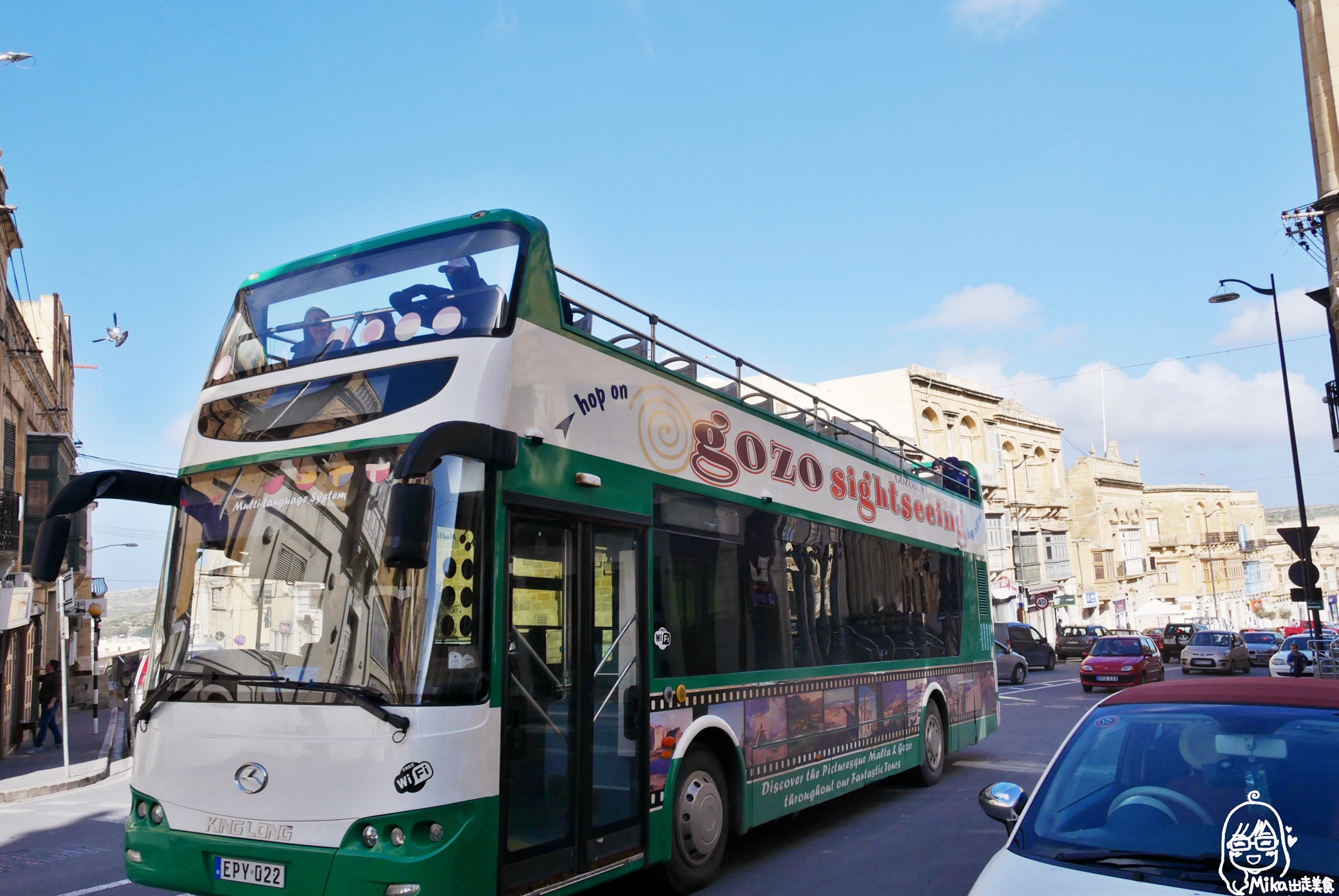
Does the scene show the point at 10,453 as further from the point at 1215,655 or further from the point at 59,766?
the point at 1215,655

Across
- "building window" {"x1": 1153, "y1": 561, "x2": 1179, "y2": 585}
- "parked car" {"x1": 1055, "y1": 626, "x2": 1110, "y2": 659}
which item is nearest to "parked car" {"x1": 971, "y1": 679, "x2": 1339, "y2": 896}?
"parked car" {"x1": 1055, "y1": 626, "x2": 1110, "y2": 659}

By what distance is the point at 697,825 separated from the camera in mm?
6996

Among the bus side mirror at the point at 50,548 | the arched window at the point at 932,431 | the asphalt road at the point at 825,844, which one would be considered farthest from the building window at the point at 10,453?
the arched window at the point at 932,431

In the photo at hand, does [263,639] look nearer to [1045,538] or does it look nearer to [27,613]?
[27,613]

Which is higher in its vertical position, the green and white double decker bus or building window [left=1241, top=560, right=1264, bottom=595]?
building window [left=1241, top=560, right=1264, bottom=595]

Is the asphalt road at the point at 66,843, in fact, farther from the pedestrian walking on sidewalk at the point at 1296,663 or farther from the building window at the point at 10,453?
the pedestrian walking on sidewalk at the point at 1296,663

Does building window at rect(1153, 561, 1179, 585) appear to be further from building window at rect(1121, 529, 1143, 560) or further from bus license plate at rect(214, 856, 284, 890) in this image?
bus license plate at rect(214, 856, 284, 890)

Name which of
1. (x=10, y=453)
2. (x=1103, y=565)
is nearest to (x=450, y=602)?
(x=10, y=453)

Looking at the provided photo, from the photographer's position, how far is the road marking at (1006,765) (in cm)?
1260

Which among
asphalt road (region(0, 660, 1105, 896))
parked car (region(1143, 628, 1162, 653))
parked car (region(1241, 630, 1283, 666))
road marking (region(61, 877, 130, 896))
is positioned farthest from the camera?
parked car (region(1143, 628, 1162, 653))

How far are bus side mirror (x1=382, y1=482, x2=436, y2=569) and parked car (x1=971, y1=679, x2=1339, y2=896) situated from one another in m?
2.56

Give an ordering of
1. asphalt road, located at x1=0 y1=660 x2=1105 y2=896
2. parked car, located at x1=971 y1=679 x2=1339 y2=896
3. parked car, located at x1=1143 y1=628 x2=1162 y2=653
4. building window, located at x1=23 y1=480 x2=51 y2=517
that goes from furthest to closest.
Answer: parked car, located at x1=1143 y1=628 x2=1162 y2=653 → building window, located at x1=23 y1=480 x2=51 y2=517 → asphalt road, located at x1=0 y1=660 x2=1105 y2=896 → parked car, located at x1=971 y1=679 x2=1339 y2=896

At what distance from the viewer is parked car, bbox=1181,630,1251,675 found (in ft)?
107

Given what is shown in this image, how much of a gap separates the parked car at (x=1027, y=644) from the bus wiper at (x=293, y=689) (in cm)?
3739
